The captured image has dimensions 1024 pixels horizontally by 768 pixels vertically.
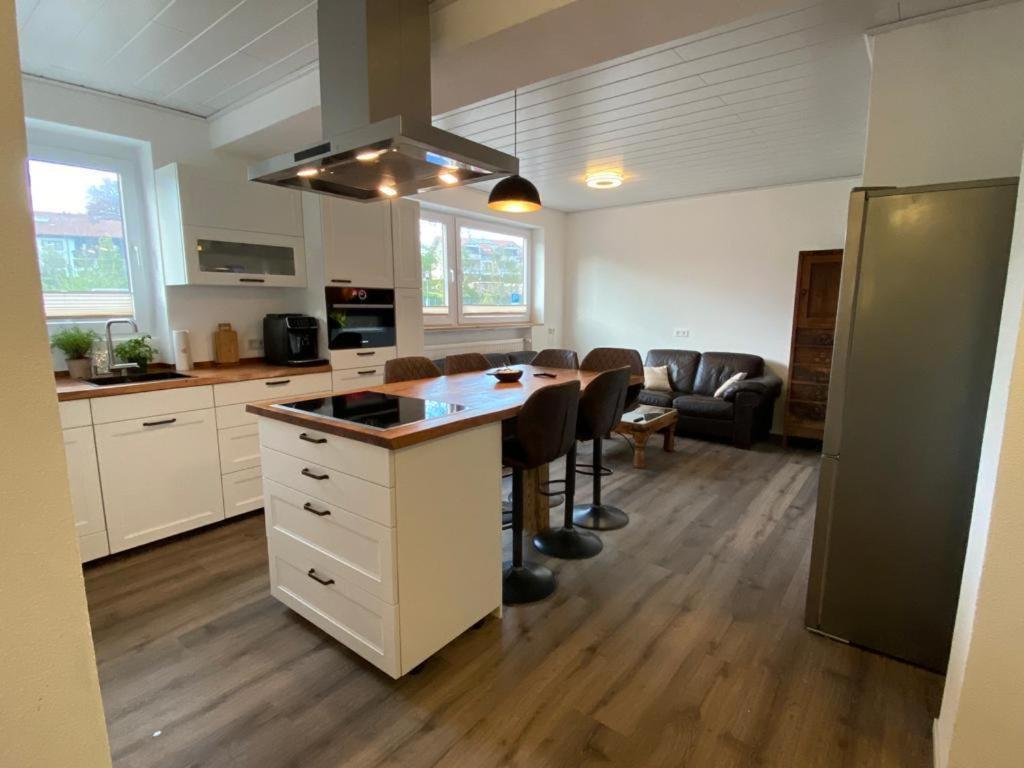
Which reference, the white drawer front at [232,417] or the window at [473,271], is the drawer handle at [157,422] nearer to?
the white drawer front at [232,417]

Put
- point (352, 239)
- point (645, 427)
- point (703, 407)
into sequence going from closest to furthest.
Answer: point (352, 239), point (645, 427), point (703, 407)

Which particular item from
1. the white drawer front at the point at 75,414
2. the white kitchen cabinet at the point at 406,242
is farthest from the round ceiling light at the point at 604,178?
the white drawer front at the point at 75,414

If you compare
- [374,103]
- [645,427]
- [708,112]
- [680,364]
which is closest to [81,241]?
[374,103]

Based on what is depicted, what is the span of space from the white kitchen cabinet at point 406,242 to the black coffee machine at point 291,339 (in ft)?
2.50

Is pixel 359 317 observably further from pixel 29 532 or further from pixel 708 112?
pixel 29 532

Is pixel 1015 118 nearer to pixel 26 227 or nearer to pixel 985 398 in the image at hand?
pixel 985 398

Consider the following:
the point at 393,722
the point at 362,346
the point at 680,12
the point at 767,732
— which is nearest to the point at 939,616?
the point at 767,732

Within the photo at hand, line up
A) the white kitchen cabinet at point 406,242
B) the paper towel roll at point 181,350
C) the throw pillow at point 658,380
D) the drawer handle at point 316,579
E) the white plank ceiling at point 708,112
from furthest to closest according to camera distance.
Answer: the throw pillow at point 658,380
the white kitchen cabinet at point 406,242
the paper towel roll at point 181,350
the white plank ceiling at point 708,112
the drawer handle at point 316,579

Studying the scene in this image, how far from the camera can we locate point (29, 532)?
673 millimetres

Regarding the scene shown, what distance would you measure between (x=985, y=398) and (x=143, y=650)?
10.4 ft

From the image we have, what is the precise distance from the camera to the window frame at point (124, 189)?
2928 millimetres

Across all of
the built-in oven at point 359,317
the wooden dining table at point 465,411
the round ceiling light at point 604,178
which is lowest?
the wooden dining table at point 465,411

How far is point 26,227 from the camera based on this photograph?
652 millimetres

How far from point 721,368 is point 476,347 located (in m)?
2.62
